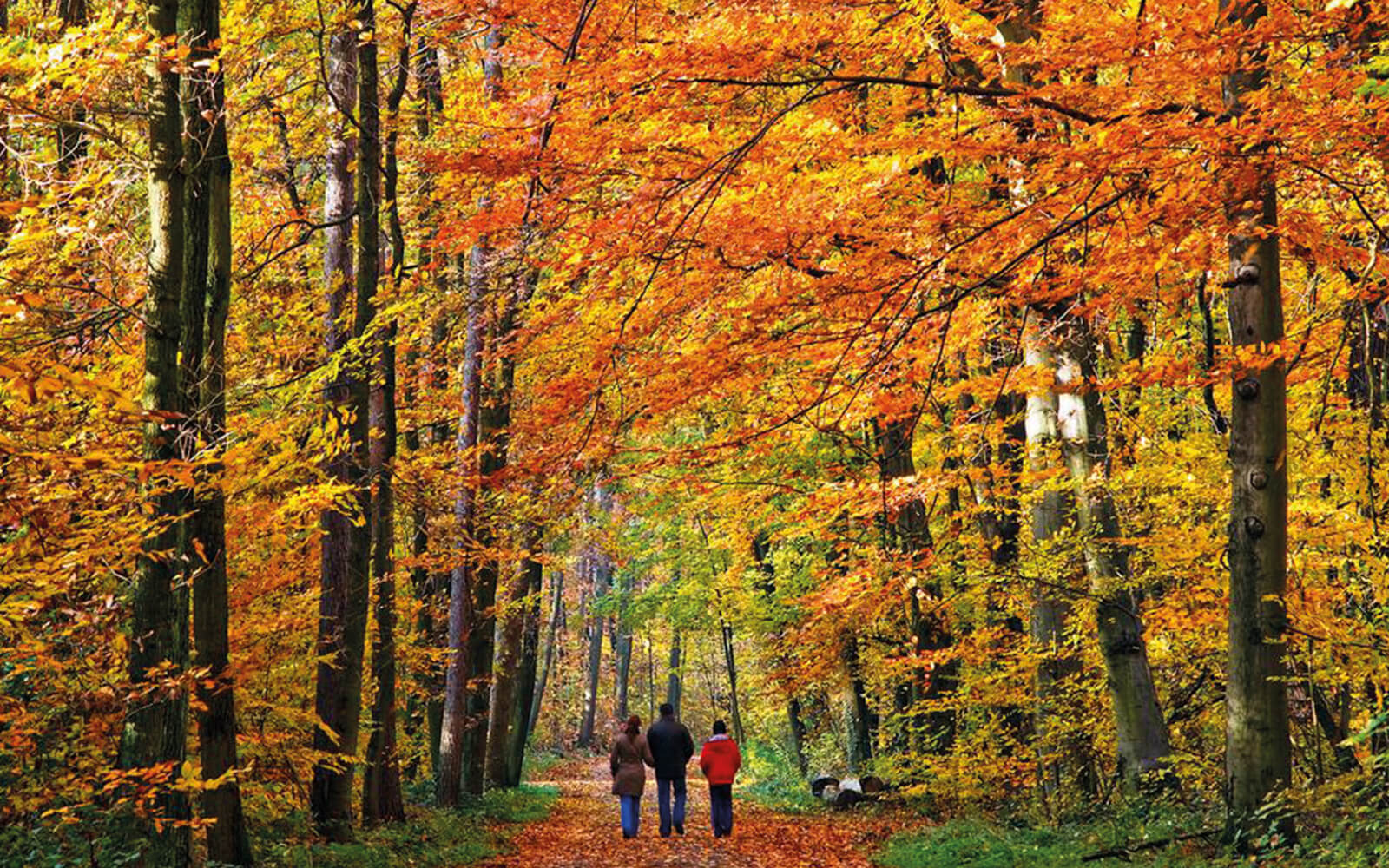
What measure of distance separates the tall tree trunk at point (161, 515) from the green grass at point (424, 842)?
2531 mm

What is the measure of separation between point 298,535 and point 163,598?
142 inches

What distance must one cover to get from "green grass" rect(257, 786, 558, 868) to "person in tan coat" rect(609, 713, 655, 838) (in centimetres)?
153

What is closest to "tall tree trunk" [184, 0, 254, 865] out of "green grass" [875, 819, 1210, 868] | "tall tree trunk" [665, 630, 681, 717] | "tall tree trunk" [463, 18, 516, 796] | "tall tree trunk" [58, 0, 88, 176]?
"tall tree trunk" [58, 0, 88, 176]

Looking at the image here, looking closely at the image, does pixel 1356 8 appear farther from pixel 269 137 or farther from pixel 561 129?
pixel 269 137

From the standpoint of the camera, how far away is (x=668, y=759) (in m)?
14.6

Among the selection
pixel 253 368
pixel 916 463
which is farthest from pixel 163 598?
pixel 916 463

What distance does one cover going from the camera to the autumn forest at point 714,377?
6.68 m

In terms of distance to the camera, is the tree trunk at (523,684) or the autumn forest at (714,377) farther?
the tree trunk at (523,684)

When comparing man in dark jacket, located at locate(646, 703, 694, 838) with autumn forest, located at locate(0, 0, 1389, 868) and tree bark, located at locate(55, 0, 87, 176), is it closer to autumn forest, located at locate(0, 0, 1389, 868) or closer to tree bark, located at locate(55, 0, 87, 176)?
autumn forest, located at locate(0, 0, 1389, 868)

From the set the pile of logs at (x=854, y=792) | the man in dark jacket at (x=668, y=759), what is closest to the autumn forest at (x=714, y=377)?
the man in dark jacket at (x=668, y=759)

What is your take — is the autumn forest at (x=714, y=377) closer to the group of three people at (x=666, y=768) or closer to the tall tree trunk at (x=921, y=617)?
the tall tree trunk at (x=921, y=617)

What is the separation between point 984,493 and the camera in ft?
46.4

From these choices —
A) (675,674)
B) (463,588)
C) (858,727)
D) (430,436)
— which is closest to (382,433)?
(463,588)

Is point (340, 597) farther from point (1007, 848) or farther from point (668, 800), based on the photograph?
point (1007, 848)
